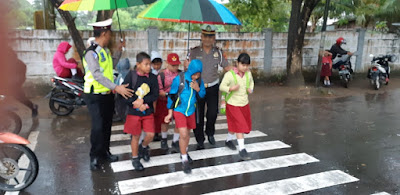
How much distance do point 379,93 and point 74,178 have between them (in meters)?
9.64

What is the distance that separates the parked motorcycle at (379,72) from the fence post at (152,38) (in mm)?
7170

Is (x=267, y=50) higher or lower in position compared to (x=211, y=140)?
higher

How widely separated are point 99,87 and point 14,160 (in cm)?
127

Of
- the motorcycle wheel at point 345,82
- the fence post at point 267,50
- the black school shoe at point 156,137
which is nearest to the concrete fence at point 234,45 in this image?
the fence post at point 267,50

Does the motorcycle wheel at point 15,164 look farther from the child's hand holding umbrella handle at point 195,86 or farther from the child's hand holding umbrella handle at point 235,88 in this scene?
the child's hand holding umbrella handle at point 235,88

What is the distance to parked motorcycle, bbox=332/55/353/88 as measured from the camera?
11039mm

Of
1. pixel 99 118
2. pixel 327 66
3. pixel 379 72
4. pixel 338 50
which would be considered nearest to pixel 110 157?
pixel 99 118

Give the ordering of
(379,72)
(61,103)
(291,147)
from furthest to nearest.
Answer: (379,72) < (61,103) < (291,147)

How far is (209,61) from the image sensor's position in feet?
16.7

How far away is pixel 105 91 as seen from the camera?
4.21 meters

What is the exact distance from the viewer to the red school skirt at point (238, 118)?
4.86 metres

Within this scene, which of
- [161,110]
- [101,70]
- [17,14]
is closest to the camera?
[17,14]

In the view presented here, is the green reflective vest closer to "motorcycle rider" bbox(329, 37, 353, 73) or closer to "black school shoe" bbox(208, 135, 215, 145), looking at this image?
"black school shoe" bbox(208, 135, 215, 145)

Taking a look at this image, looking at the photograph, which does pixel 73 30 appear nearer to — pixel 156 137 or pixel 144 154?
pixel 156 137
